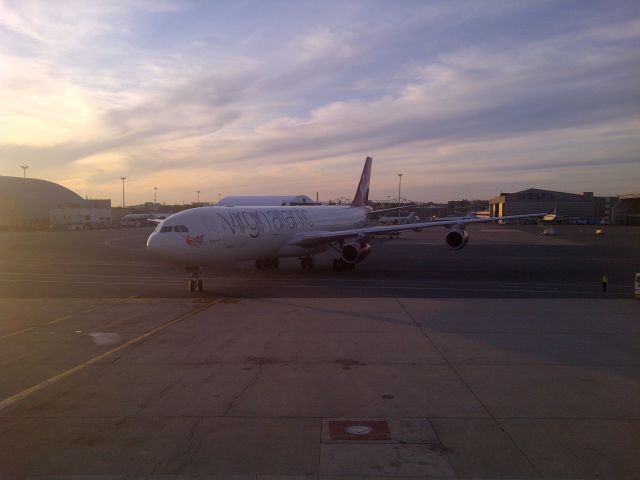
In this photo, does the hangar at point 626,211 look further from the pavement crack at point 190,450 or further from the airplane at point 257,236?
the pavement crack at point 190,450

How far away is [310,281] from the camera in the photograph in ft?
84.0

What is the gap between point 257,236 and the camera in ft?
83.7

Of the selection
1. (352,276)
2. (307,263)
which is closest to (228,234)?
(352,276)

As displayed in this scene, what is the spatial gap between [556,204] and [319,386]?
465 feet

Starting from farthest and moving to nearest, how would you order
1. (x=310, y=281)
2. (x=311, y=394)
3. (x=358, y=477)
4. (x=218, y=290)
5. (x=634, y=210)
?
(x=634, y=210), (x=310, y=281), (x=218, y=290), (x=311, y=394), (x=358, y=477)

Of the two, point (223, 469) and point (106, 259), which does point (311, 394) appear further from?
point (106, 259)

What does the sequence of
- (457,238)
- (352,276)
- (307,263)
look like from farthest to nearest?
1. (307,263)
2. (352,276)
3. (457,238)

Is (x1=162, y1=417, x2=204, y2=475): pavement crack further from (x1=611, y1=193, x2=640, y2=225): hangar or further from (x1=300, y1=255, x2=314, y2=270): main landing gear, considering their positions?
(x1=611, y1=193, x2=640, y2=225): hangar

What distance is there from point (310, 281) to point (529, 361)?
50.1ft

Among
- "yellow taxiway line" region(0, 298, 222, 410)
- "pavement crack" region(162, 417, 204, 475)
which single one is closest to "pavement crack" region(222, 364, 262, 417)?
"pavement crack" region(162, 417, 204, 475)

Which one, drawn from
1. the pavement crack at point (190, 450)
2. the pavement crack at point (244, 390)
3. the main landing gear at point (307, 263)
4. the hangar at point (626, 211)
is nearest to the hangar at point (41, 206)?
the main landing gear at point (307, 263)

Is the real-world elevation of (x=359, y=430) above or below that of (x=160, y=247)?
below

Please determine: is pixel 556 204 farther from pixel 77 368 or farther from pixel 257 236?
pixel 77 368

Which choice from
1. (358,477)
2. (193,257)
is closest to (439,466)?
(358,477)
